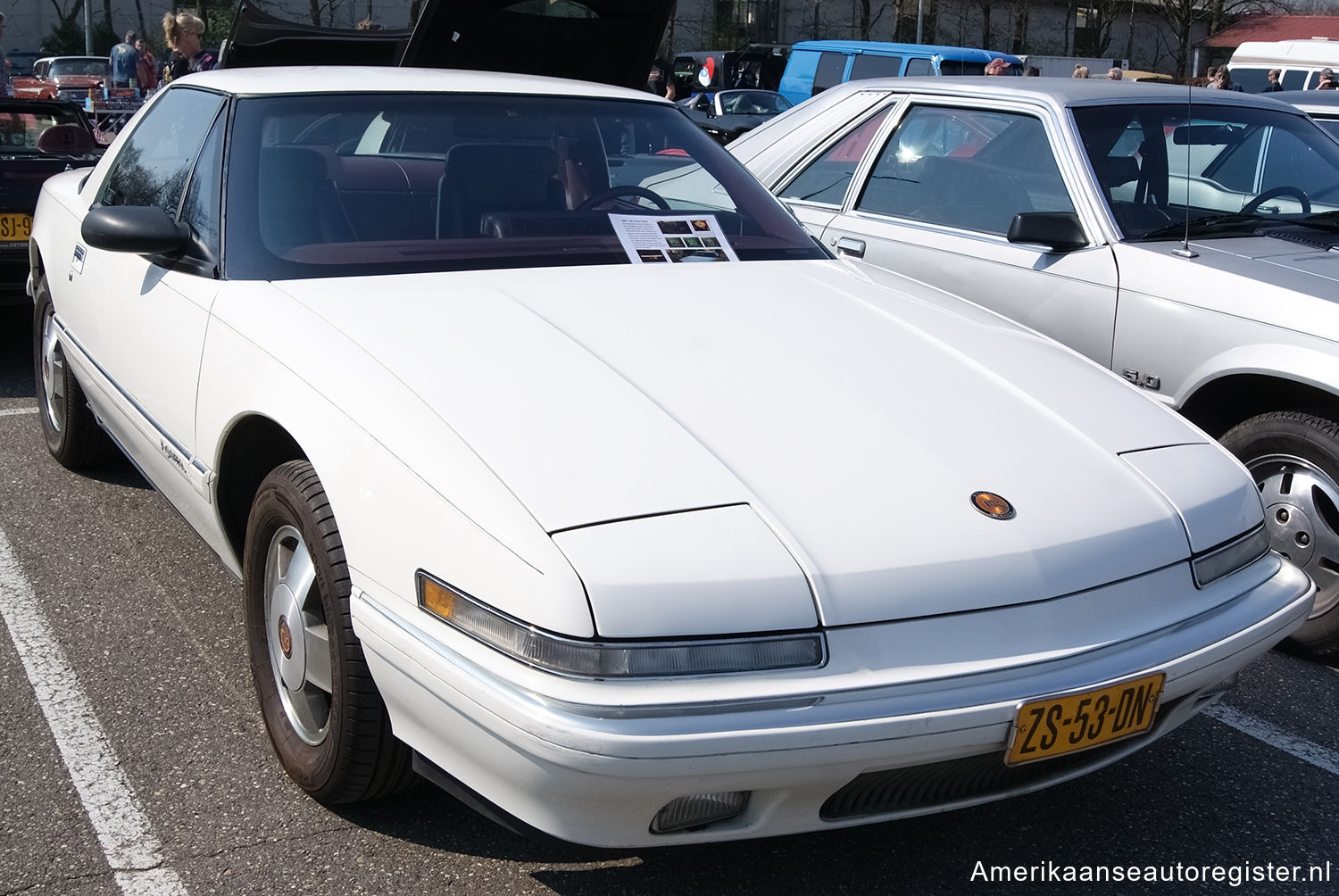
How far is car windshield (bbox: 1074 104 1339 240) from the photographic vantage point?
4.29 meters

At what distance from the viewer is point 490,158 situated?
3.39m

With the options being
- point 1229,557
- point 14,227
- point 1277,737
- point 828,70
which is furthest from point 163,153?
point 828,70

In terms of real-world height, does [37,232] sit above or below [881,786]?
above

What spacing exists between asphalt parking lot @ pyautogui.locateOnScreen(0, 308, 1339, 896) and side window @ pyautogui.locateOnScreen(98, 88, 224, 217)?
48.5 inches

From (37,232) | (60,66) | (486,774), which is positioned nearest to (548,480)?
(486,774)

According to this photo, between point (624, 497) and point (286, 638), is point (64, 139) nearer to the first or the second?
point (286, 638)

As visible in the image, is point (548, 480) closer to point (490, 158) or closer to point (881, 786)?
point (881, 786)

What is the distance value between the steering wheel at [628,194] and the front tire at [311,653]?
135 cm

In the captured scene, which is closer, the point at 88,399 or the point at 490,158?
the point at 490,158

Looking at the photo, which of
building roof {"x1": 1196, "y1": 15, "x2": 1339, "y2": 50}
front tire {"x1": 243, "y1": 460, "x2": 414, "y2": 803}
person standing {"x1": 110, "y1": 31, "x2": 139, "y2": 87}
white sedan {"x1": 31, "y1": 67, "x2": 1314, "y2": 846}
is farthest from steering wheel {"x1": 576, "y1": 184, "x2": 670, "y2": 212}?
building roof {"x1": 1196, "y1": 15, "x2": 1339, "y2": 50}

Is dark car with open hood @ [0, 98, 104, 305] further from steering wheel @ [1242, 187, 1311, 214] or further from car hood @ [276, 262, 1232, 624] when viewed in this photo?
steering wheel @ [1242, 187, 1311, 214]

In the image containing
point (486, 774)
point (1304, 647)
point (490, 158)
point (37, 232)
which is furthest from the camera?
point (37, 232)

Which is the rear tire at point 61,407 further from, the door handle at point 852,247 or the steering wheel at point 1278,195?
the steering wheel at point 1278,195

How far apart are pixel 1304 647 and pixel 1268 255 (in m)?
1.19
